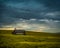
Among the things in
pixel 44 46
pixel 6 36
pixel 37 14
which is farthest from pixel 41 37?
pixel 6 36

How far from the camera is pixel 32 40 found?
5461 mm

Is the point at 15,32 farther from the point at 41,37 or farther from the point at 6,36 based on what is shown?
the point at 41,37

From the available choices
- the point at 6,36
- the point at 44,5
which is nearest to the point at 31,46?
the point at 6,36

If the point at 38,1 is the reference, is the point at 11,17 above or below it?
below

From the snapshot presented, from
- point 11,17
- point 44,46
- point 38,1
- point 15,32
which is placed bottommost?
point 44,46

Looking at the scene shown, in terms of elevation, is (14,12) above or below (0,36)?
above

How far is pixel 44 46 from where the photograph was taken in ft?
17.7

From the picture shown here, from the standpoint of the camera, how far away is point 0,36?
18.2 feet

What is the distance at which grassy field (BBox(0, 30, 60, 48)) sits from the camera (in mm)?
5398

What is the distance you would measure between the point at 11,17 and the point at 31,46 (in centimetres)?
104

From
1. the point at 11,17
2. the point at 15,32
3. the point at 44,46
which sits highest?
the point at 11,17

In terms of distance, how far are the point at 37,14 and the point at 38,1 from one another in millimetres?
387

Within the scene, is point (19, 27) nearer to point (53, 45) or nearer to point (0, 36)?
point (0, 36)

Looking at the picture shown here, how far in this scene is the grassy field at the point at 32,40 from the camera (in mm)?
5398
